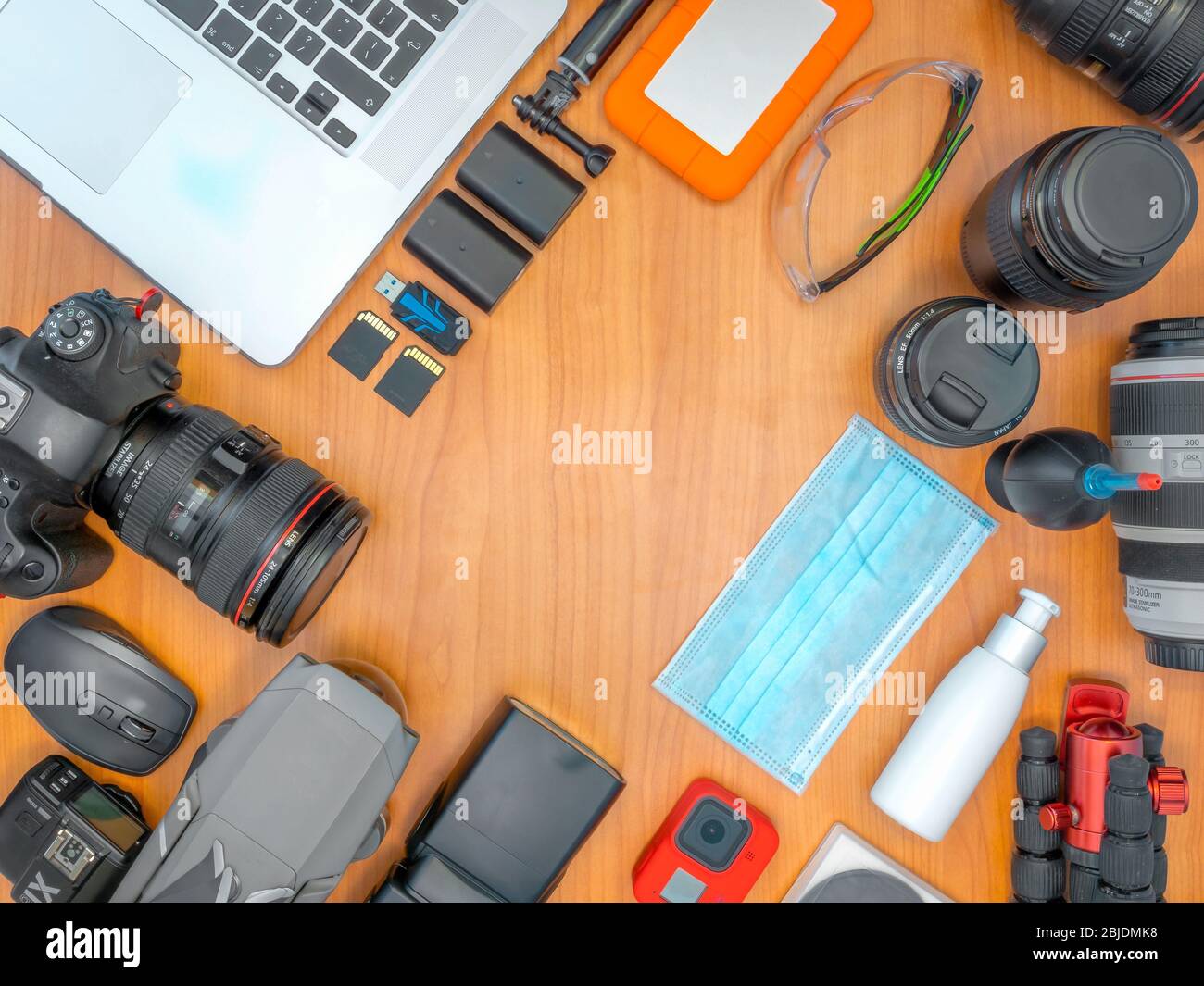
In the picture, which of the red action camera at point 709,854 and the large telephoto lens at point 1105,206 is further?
the red action camera at point 709,854

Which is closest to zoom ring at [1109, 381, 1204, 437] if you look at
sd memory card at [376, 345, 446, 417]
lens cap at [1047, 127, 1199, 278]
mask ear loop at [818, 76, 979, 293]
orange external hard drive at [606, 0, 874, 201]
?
lens cap at [1047, 127, 1199, 278]

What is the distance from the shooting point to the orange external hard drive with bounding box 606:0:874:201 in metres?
0.71

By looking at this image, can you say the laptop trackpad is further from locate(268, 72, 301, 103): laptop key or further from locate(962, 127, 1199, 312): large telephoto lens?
locate(962, 127, 1199, 312): large telephoto lens

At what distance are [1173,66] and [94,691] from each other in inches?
40.7

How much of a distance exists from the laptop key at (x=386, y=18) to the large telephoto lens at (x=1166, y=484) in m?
0.68

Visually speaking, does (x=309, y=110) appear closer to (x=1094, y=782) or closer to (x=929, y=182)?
(x=929, y=182)

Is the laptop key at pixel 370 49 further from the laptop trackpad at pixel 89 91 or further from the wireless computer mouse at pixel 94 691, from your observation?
the wireless computer mouse at pixel 94 691

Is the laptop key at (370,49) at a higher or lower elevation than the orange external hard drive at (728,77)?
lower

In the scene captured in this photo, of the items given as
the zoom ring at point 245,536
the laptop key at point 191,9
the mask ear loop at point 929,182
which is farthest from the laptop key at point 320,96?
the mask ear loop at point 929,182

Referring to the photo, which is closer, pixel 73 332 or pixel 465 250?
pixel 73 332

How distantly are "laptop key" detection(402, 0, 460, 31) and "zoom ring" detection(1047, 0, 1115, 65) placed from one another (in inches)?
20.0

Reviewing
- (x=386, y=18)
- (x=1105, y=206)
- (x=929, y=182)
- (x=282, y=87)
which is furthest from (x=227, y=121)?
(x=1105, y=206)

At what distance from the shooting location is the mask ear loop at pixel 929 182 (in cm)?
72

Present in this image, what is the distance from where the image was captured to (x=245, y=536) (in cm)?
65
